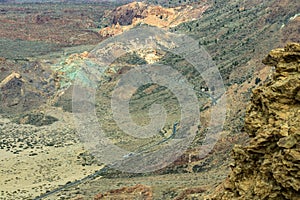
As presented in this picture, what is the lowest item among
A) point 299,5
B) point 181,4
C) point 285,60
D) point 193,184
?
point 193,184

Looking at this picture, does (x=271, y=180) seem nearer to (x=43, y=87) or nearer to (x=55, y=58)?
(x=43, y=87)

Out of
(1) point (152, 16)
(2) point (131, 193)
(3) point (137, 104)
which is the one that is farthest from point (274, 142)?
(1) point (152, 16)

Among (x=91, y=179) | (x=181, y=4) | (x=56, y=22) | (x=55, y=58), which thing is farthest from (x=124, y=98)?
(x=56, y=22)

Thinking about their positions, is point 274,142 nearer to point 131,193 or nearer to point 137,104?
point 131,193

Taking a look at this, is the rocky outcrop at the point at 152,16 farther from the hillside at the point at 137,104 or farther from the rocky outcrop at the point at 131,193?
the rocky outcrop at the point at 131,193

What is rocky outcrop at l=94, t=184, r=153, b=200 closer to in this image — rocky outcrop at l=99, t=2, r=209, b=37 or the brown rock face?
the brown rock face
